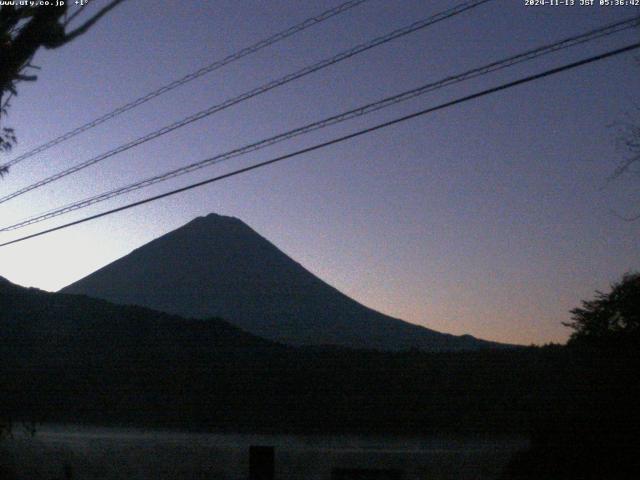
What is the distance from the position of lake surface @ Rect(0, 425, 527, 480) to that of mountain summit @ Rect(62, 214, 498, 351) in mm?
7506

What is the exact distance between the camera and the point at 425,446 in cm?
1602

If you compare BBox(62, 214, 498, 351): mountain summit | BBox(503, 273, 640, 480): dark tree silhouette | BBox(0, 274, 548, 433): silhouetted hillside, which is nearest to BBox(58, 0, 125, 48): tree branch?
BBox(503, 273, 640, 480): dark tree silhouette

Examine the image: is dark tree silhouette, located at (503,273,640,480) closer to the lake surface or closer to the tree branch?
the lake surface

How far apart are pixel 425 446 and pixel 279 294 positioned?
63.8 feet

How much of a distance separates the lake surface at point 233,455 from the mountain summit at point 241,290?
7506 millimetres

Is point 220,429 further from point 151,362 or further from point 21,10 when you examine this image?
point 21,10

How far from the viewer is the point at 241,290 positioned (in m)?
34.7

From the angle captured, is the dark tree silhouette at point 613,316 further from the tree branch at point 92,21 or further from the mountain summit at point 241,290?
the tree branch at point 92,21

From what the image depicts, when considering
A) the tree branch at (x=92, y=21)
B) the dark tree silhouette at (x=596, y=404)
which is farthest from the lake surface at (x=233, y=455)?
the tree branch at (x=92, y=21)

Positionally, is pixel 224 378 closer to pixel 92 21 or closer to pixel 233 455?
pixel 233 455

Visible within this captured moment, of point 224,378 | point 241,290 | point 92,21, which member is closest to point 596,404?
point 224,378

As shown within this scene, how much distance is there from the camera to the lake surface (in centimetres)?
1438

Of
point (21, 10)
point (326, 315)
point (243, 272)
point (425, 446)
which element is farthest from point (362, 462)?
point (243, 272)

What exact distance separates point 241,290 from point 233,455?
61.9 feet
